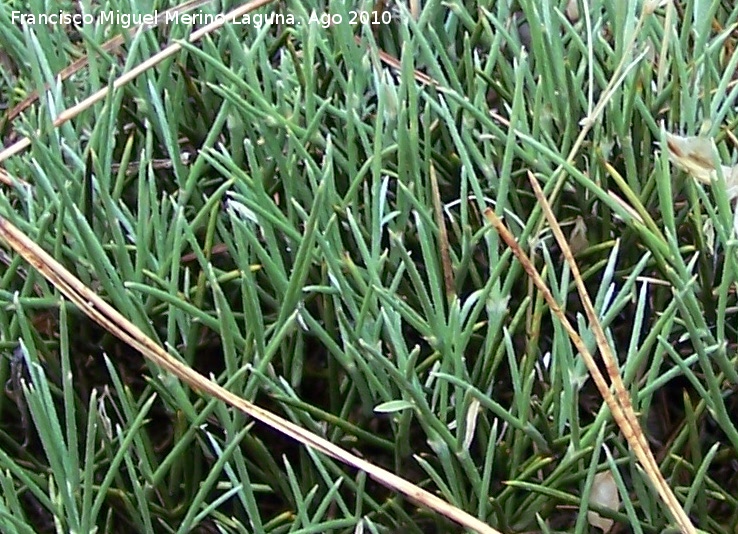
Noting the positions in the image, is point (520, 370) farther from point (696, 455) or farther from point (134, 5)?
point (134, 5)

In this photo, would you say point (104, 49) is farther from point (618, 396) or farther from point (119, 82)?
point (618, 396)

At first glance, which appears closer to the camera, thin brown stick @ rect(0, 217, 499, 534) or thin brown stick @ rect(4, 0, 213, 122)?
thin brown stick @ rect(0, 217, 499, 534)

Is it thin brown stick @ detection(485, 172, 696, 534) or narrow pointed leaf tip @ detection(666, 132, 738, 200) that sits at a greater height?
narrow pointed leaf tip @ detection(666, 132, 738, 200)

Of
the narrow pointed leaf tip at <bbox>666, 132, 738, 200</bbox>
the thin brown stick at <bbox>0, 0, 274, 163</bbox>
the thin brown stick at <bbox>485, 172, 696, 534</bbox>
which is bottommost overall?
the thin brown stick at <bbox>485, 172, 696, 534</bbox>

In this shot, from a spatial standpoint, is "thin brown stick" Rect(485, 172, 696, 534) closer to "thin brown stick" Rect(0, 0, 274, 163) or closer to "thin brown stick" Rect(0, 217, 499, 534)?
"thin brown stick" Rect(0, 217, 499, 534)

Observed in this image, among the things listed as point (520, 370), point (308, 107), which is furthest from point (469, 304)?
point (308, 107)

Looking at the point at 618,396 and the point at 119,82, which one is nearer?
the point at 618,396

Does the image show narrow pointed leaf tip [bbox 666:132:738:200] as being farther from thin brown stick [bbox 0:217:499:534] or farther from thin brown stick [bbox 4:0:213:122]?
thin brown stick [bbox 4:0:213:122]

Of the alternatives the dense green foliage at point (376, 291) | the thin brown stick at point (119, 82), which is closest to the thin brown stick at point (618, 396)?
the dense green foliage at point (376, 291)

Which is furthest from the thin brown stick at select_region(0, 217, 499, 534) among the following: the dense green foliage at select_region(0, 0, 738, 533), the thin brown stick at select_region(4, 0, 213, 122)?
the thin brown stick at select_region(4, 0, 213, 122)

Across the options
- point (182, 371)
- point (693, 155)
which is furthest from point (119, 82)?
point (693, 155)

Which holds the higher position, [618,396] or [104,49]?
[104,49]
